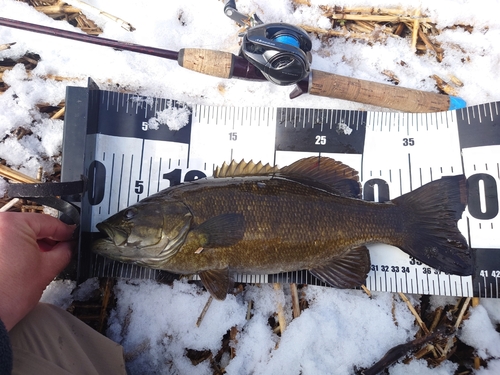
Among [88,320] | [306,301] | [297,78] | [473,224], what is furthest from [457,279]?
[88,320]

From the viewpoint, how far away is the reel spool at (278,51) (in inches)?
93.5

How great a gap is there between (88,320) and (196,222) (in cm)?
124

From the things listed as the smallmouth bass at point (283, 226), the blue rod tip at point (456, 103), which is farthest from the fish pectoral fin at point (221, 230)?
the blue rod tip at point (456, 103)

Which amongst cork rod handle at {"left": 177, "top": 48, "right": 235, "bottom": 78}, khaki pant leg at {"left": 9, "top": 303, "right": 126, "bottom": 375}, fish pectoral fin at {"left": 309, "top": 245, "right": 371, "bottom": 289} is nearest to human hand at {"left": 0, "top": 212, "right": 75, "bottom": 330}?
khaki pant leg at {"left": 9, "top": 303, "right": 126, "bottom": 375}

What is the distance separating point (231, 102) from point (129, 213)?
50.9 inches

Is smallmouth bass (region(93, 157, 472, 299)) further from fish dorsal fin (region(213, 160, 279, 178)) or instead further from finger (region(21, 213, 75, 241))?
finger (region(21, 213, 75, 241))

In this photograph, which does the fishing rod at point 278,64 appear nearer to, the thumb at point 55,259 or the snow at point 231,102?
the snow at point 231,102

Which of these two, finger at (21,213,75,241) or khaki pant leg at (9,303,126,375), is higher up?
finger at (21,213,75,241)

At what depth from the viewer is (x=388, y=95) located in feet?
9.46

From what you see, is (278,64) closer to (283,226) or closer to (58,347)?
(283,226)

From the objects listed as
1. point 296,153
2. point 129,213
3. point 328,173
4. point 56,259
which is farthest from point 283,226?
point 56,259

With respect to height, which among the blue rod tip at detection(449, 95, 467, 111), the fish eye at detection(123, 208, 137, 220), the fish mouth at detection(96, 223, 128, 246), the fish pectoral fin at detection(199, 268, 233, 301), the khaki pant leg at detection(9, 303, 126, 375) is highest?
the blue rod tip at detection(449, 95, 467, 111)

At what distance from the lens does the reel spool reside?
2375 millimetres

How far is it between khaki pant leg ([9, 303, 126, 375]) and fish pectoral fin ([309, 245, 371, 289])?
5.01ft
